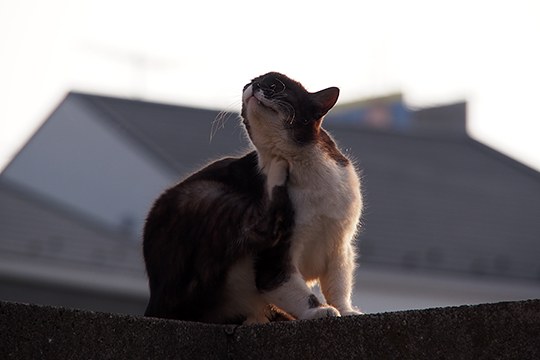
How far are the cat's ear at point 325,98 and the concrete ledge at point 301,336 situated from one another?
4.20 feet

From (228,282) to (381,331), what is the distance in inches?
40.7

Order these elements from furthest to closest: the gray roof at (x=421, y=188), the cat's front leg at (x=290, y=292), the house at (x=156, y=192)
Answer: the gray roof at (x=421, y=188) → the house at (x=156, y=192) → the cat's front leg at (x=290, y=292)

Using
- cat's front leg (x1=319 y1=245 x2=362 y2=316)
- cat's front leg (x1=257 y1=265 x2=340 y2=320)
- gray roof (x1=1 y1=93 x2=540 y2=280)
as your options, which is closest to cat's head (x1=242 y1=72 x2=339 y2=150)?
cat's front leg (x1=319 y1=245 x2=362 y2=316)

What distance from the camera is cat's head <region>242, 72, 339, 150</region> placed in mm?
4531

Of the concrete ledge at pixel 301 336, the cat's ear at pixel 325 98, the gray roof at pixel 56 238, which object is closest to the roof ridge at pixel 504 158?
the gray roof at pixel 56 238

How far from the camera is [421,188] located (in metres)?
24.1

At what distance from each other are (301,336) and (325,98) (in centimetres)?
140

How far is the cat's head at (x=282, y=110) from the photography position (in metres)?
4.53

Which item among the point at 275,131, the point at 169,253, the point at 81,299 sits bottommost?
the point at 81,299

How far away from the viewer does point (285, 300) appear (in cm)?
414

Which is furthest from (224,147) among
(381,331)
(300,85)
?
(381,331)

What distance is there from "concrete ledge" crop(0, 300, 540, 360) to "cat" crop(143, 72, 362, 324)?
0.58 m

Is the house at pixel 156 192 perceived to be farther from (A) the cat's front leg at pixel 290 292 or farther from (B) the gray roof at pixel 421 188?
(A) the cat's front leg at pixel 290 292

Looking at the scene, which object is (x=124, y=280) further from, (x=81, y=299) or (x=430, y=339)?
(x=430, y=339)
